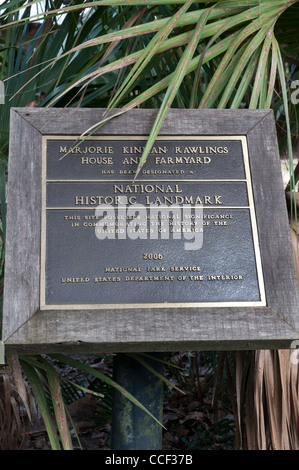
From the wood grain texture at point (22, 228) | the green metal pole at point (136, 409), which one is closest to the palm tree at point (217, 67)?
the wood grain texture at point (22, 228)

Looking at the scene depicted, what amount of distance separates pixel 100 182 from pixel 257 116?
2.19ft

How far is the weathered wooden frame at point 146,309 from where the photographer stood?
1.73m

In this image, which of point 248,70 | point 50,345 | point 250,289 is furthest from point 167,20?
point 50,345

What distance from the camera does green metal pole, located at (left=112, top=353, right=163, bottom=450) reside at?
2109 millimetres

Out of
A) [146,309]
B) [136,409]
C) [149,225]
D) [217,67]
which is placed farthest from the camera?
[217,67]

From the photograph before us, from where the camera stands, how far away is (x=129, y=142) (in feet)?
6.62

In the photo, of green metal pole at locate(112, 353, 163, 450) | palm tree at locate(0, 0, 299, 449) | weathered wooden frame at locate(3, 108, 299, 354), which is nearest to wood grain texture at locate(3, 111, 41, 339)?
weathered wooden frame at locate(3, 108, 299, 354)

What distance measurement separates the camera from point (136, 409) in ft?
6.95

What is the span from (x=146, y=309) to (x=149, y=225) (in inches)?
12.2

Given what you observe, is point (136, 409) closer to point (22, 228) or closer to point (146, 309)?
point (146, 309)

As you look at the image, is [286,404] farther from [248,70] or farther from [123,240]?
[248,70]

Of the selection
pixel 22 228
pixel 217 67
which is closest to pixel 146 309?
pixel 22 228
